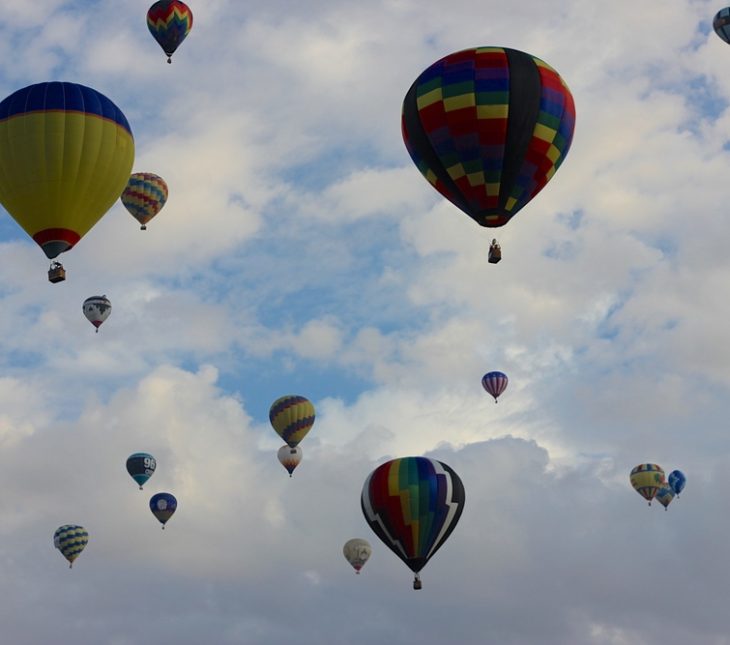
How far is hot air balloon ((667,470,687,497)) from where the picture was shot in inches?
3720

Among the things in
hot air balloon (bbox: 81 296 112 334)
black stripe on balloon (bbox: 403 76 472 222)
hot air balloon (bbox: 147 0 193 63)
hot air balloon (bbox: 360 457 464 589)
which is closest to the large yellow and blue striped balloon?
black stripe on balloon (bbox: 403 76 472 222)

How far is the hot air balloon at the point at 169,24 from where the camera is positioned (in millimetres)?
69062

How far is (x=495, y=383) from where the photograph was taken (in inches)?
3191

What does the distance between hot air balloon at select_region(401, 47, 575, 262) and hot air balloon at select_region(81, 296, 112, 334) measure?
3346 cm

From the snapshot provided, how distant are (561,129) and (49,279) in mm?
18590

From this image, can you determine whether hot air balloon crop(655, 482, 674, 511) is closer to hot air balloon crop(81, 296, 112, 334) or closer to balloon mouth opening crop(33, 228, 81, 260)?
hot air balloon crop(81, 296, 112, 334)

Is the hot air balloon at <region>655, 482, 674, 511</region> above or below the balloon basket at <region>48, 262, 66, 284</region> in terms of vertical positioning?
above

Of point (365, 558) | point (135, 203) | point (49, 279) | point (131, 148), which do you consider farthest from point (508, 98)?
point (365, 558)

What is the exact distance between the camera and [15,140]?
4950 centimetres

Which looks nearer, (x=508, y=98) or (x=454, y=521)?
(x=508, y=98)

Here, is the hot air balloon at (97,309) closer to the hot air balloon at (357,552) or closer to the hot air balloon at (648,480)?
the hot air balloon at (357,552)

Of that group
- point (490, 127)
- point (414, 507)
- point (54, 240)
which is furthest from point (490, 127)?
point (54, 240)

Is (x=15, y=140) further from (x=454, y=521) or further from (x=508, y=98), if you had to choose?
(x=454, y=521)

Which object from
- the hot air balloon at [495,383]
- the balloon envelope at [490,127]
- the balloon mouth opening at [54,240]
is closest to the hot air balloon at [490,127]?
the balloon envelope at [490,127]
